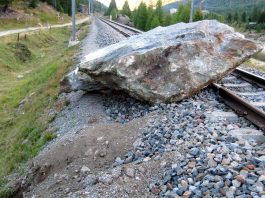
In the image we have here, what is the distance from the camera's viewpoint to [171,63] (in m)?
7.47

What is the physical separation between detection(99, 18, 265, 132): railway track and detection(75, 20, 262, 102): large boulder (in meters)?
0.55

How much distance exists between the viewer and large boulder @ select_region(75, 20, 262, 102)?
735 centimetres

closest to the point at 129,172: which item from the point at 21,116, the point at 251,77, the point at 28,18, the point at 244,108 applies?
the point at 244,108

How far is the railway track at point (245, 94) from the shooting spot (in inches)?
251

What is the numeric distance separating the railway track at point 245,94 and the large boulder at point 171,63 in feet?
1.80

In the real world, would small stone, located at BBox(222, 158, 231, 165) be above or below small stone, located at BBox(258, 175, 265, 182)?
below

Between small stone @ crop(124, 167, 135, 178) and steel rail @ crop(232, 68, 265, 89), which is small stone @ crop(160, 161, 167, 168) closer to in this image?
small stone @ crop(124, 167, 135, 178)

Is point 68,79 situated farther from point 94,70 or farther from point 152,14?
point 152,14

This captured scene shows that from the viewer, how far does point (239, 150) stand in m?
4.92

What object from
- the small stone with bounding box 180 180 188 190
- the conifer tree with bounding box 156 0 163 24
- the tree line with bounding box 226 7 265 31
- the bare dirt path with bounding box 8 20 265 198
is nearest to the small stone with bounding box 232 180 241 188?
the bare dirt path with bounding box 8 20 265 198

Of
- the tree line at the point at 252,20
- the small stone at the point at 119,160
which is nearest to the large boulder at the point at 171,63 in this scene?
the small stone at the point at 119,160

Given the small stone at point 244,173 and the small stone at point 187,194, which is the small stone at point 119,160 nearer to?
the small stone at point 187,194

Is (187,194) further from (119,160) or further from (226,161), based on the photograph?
(119,160)

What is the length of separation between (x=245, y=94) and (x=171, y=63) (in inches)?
71.9
